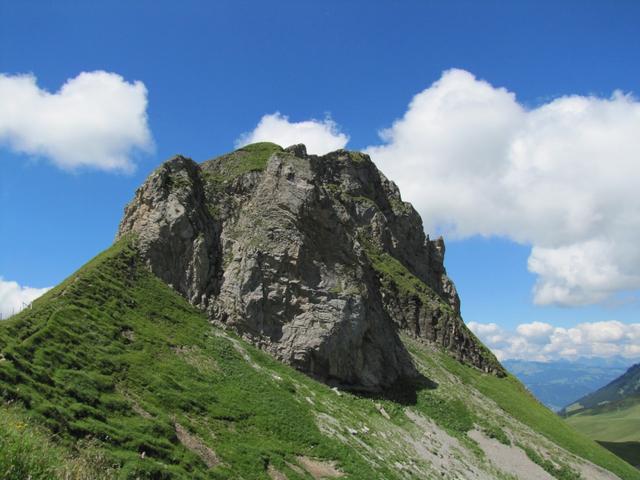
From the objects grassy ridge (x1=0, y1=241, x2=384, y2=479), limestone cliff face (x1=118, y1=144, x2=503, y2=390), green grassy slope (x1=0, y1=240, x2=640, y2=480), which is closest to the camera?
green grassy slope (x1=0, y1=240, x2=640, y2=480)

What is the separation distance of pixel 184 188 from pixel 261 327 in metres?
20.6

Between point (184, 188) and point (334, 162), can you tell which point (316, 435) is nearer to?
point (184, 188)

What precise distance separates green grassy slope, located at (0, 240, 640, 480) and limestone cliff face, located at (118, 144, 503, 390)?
3.52m

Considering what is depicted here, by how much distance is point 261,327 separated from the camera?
55.8 m

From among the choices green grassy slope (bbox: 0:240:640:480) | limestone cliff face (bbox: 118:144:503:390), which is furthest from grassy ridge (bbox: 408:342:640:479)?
limestone cliff face (bbox: 118:144:503:390)

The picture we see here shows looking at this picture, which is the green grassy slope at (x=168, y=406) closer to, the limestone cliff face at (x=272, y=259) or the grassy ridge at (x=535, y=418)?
the limestone cliff face at (x=272, y=259)

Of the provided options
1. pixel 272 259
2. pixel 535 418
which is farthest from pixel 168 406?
pixel 535 418

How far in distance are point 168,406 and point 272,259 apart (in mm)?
28534

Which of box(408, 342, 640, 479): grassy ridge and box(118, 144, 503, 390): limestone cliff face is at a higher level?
box(118, 144, 503, 390): limestone cliff face

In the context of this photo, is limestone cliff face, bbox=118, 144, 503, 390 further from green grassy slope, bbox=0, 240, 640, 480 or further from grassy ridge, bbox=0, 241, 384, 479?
grassy ridge, bbox=0, 241, 384, 479

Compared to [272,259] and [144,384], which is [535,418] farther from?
[144,384]

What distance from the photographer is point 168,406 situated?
32.4m

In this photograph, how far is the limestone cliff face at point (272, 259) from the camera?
2183 inches

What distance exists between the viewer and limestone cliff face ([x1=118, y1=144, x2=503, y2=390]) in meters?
55.4
